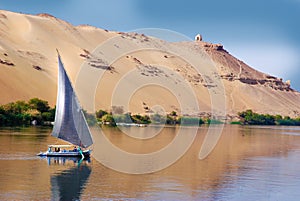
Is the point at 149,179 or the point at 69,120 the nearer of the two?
the point at 149,179

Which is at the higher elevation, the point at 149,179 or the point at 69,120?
the point at 69,120

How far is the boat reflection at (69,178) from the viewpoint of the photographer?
1978cm

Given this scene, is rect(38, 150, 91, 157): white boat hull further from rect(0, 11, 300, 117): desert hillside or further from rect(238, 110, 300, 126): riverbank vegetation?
rect(238, 110, 300, 126): riverbank vegetation

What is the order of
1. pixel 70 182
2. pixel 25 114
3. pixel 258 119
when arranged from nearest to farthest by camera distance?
pixel 70 182 < pixel 25 114 < pixel 258 119

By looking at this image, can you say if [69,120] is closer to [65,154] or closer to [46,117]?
[65,154]

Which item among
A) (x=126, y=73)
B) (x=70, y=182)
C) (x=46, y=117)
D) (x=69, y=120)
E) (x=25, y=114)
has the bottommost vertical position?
(x=70, y=182)

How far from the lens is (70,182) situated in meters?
22.3

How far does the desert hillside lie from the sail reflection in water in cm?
4073

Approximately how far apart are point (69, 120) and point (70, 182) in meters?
7.96

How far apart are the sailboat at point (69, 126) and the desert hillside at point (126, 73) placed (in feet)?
116

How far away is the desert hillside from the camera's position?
81000 millimetres

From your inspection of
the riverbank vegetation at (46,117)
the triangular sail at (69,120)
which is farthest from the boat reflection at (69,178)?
the riverbank vegetation at (46,117)

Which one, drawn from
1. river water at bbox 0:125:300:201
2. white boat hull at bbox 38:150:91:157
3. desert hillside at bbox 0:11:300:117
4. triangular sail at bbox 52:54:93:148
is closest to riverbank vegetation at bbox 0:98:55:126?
desert hillside at bbox 0:11:300:117

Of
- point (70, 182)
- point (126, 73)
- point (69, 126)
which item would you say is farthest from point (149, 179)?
point (126, 73)
